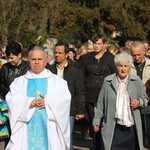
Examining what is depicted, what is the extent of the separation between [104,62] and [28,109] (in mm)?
2630

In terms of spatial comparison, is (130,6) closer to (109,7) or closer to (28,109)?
(109,7)

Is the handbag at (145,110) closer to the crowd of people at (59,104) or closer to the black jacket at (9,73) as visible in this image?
the crowd of people at (59,104)

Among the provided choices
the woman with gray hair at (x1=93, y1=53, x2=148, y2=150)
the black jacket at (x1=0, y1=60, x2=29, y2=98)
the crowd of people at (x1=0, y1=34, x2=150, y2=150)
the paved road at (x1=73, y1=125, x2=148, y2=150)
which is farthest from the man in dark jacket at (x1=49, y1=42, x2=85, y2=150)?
the paved road at (x1=73, y1=125, x2=148, y2=150)

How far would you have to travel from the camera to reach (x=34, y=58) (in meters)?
6.95

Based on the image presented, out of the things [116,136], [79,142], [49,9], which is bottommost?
→ [79,142]

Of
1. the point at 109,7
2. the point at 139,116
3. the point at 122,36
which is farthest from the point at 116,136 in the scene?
the point at 122,36

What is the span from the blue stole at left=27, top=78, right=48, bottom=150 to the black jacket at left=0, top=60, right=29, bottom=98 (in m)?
1.11

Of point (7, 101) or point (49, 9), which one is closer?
point (7, 101)

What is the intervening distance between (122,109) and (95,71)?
2011mm

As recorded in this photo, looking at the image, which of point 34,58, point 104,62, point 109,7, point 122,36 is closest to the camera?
point 34,58

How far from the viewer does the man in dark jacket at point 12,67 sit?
8086 millimetres

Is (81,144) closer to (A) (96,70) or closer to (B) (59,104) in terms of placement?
(A) (96,70)

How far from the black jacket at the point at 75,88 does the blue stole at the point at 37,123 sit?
1.19 metres

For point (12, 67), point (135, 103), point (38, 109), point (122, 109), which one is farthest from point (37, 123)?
point (12, 67)
